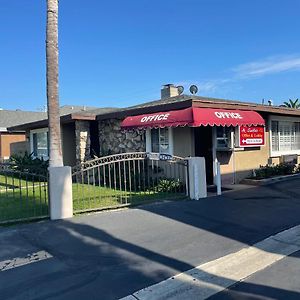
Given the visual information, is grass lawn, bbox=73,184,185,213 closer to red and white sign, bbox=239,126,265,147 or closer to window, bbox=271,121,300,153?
red and white sign, bbox=239,126,265,147

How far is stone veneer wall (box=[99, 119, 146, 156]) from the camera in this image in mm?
15077

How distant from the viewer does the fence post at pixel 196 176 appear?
33.9 ft

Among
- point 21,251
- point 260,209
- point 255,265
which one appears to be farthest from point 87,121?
point 255,265

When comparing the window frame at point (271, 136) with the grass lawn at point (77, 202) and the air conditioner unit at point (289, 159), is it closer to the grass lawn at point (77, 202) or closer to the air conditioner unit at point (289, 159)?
the air conditioner unit at point (289, 159)

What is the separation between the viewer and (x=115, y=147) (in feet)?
54.4

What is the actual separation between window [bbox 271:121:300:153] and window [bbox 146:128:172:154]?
502cm

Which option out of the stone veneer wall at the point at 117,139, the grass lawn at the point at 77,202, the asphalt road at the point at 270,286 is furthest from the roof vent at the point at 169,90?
the asphalt road at the point at 270,286

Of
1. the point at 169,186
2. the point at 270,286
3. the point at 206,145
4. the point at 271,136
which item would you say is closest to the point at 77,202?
the point at 169,186

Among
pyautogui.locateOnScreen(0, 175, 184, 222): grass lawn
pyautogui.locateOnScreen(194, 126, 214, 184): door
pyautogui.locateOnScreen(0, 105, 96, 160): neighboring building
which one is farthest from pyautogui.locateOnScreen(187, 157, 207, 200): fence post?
pyautogui.locateOnScreen(0, 105, 96, 160): neighboring building

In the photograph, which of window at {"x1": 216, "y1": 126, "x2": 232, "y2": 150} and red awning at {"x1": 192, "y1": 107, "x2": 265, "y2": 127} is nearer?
red awning at {"x1": 192, "y1": 107, "x2": 265, "y2": 127}

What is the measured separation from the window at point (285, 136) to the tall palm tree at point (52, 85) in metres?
8.99

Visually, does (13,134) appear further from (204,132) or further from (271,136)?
(271,136)

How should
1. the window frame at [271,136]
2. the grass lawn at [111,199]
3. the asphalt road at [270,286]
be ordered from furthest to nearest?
the window frame at [271,136]
the grass lawn at [111,199]
the asphalt road at [270,286]

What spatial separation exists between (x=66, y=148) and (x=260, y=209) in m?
12.0
